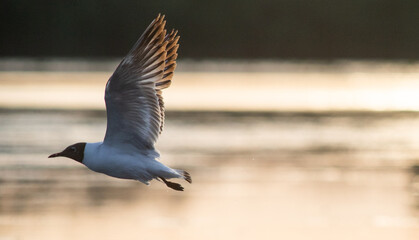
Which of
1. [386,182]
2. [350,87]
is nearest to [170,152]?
[386,182]

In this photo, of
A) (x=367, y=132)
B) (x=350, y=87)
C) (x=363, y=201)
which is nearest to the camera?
(x=363, y=201)

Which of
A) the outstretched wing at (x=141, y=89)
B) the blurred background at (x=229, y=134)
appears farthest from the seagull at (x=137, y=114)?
the blurred background at (x=229, y=134)

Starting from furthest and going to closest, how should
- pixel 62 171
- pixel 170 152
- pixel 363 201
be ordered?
1. pixel 170 152
2. pixel 62 171
3. pixel 363 201

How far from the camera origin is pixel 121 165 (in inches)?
428

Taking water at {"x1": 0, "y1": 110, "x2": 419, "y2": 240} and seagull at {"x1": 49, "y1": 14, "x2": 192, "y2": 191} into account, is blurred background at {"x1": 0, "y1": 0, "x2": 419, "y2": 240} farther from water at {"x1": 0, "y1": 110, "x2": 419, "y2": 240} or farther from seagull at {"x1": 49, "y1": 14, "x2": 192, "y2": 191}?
seagull at {"x1": 49, "y1": 14, "x2": 192, "y2": 191}

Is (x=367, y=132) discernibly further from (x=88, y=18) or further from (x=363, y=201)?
(x=88, y=18)

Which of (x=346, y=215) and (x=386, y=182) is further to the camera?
(x=386, y=182)

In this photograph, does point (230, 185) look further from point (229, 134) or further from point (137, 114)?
point (137, 114)

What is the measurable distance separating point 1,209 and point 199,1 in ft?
165

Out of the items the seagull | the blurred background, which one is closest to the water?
the blurred background

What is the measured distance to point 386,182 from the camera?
18.8 meters

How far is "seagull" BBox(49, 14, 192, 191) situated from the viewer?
35.6 ft

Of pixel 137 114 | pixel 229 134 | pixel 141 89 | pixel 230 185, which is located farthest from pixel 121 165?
pixel 229 134

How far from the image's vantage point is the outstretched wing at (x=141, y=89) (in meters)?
10.9
